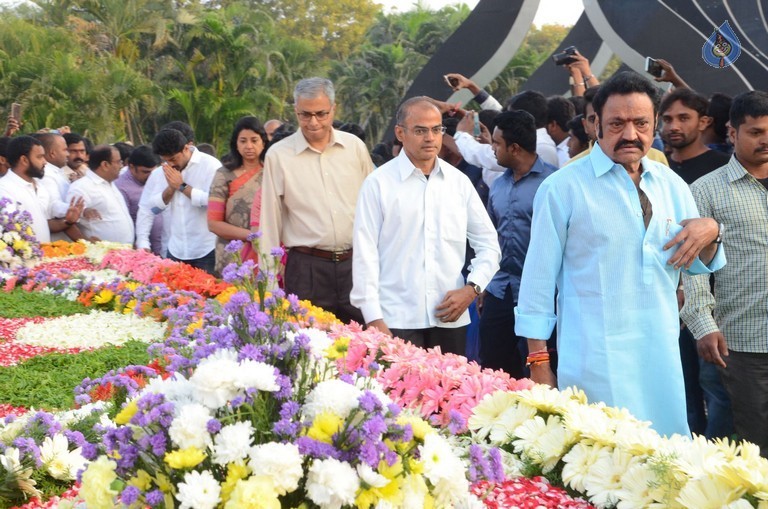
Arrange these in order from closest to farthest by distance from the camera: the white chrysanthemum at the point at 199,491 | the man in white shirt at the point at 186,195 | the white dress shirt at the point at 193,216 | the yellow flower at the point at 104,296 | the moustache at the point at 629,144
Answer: the white chrysanthemum at the point at 199,491 → the moustache at the point at 629,144 → the yellow flower at the point at 104,296 → the man in white shirt at the point at 186,195 → the white dress shirt at the point at 193,216

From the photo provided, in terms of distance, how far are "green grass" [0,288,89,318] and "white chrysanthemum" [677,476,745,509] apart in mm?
5348

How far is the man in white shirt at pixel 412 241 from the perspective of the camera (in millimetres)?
4672

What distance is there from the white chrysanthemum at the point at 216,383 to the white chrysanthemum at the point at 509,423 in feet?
4.24

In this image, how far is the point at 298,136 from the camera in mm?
5551

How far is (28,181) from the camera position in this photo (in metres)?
9.08

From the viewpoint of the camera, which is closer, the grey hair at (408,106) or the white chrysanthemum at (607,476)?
the white chrysanthemum at (607,476)

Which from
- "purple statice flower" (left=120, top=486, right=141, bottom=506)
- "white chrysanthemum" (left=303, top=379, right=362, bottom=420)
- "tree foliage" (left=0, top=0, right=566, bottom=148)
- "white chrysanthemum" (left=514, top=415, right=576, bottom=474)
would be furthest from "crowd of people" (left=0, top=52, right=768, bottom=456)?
"tree foliage" (left=0, top=0, right=566, bottom=148)

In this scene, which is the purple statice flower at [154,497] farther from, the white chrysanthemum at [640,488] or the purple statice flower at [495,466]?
the white chrysanthemum at [640,488]

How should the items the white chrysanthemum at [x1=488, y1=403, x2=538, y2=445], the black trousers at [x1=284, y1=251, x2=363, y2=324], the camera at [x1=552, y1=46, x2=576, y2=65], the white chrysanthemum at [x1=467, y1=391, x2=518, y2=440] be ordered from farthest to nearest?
the camera at [x1=552, y1=46, x2=576, y2=65], the black trousers at [x1=284, y1=251, x2=363, y2=324], the white chrysanthemum at [x1=467, y1=391, x2=518, y2=440], the white chrysanthemum at [x1=488, y1=403, x2=538, y2=445]

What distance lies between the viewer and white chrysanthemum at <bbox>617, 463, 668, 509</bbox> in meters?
2.54

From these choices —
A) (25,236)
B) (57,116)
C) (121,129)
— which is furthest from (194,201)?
(121,129)

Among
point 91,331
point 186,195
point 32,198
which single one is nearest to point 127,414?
point 91,331

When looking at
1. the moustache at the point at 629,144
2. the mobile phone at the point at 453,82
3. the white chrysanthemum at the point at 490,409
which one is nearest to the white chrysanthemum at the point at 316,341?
the white chrysanthemum at the point at 490,409

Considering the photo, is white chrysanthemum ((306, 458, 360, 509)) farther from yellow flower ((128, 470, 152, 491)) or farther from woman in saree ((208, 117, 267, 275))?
woman in saree ((208, 117, 267, 275))
